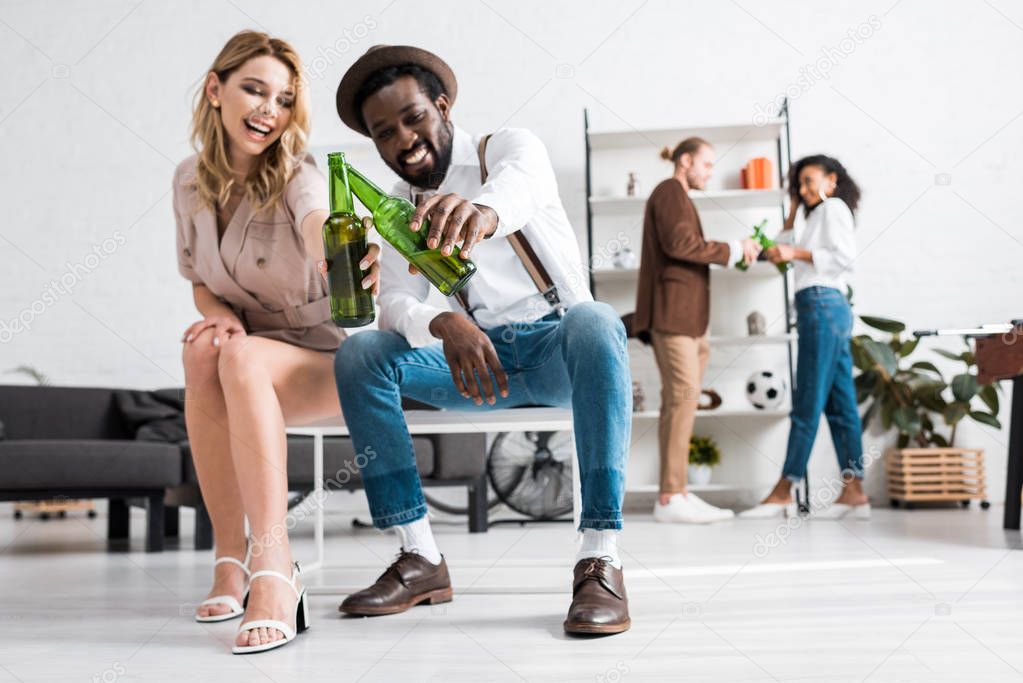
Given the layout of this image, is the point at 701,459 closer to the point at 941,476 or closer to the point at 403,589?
the point at 941,476

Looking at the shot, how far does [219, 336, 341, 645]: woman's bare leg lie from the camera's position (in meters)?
1.32

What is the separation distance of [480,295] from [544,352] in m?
0.19

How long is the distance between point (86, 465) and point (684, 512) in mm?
2212

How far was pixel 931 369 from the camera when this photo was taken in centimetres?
416

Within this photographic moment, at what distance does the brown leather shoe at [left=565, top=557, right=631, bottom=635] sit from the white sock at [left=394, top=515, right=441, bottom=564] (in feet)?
1.05

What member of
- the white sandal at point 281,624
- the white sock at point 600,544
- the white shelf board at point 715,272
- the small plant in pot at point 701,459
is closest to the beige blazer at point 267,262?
the white sandal at point 281,624

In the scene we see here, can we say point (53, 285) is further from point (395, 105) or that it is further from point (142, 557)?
point (395, 105)

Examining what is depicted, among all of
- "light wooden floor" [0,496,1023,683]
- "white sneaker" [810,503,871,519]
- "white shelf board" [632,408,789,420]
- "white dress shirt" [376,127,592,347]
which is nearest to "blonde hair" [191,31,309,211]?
"white dress shirt" [376,127,592,347]

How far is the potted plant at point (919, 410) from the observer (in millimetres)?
4016

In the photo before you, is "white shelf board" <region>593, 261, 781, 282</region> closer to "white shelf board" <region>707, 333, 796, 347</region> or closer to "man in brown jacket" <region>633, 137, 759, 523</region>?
"white shelf board" <region>707, 333, 796, 347</region>

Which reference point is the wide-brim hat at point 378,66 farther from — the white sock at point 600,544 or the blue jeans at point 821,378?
the blue jeans at point 821,378

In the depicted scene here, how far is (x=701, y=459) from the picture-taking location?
4.25 metres

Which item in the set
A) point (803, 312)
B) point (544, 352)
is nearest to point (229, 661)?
point (544, 352)

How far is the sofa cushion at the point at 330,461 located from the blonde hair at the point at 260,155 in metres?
1.61
